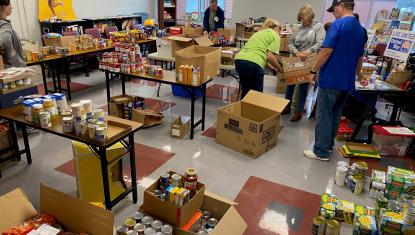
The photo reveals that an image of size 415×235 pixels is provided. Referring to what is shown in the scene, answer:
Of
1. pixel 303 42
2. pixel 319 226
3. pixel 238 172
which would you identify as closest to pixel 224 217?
pixel 319 226

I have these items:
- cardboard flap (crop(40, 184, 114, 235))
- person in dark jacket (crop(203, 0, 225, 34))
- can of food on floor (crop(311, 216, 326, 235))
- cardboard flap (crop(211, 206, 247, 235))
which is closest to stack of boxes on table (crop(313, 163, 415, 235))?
can of food on floor (crop(311, 216, 326, 235))

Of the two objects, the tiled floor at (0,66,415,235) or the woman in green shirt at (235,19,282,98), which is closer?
the tiled floor at (0,66,415,235)

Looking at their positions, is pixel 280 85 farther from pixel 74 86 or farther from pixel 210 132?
pixel 74 86

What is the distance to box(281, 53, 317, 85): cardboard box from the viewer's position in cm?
431

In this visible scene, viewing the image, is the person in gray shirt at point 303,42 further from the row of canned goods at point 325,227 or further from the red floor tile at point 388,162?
the row of canned goods at point 325,227

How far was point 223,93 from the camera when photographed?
598 centimetres

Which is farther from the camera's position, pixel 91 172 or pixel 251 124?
pixel 251 124

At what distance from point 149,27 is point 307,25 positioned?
3.92m

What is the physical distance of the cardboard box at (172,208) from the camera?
2066mm

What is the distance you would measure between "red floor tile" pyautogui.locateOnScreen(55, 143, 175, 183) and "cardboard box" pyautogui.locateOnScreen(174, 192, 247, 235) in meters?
1.15

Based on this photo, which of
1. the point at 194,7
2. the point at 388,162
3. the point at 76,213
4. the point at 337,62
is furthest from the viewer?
the point at 194,7

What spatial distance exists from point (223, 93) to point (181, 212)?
4.09 meters

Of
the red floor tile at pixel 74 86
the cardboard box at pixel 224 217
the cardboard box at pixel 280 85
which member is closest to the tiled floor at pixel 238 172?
the cardboard box at pixel 224 217

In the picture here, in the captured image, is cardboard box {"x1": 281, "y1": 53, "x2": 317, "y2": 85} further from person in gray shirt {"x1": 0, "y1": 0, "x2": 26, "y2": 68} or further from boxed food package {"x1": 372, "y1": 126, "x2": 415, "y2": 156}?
person in gray shirt {"x1": 0, "y1": 0, "x2": 26, "y2": 68}
